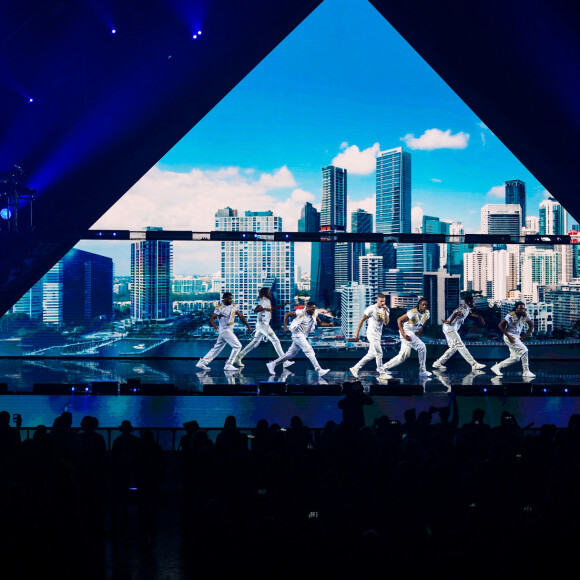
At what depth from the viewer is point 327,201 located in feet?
43.7

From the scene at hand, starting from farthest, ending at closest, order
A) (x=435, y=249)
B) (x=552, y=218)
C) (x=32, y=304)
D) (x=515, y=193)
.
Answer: (x=515, y=193)
(x=552, y=218)
(x=435, y=249)
(x=32, y=304)

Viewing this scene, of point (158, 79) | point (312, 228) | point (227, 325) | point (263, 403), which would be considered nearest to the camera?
point (158, 79)

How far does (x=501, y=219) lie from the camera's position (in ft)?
43.0

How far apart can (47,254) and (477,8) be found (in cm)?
906

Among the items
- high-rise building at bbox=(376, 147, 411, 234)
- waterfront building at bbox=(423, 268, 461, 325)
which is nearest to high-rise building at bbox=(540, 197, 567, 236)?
waterfront building at bbox=(423, 268, 461, 325)

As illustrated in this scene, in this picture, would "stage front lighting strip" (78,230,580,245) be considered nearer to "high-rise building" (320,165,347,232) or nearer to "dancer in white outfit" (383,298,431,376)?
"high-rise building" (320,165,347,232)

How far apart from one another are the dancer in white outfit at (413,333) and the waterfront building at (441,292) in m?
1.04

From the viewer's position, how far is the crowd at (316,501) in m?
3.59

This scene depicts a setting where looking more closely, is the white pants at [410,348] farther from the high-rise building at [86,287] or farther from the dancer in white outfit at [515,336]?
the high-rise building at [86,287]

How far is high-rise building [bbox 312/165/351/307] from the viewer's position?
12.0 m

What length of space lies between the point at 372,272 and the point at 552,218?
4.59m

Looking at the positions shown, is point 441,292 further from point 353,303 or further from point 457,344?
A: point 353,303

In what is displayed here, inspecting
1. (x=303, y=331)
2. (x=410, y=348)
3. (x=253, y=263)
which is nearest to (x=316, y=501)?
(x=303, y=331)

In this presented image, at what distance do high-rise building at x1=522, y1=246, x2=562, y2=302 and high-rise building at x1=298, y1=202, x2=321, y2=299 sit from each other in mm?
4837
